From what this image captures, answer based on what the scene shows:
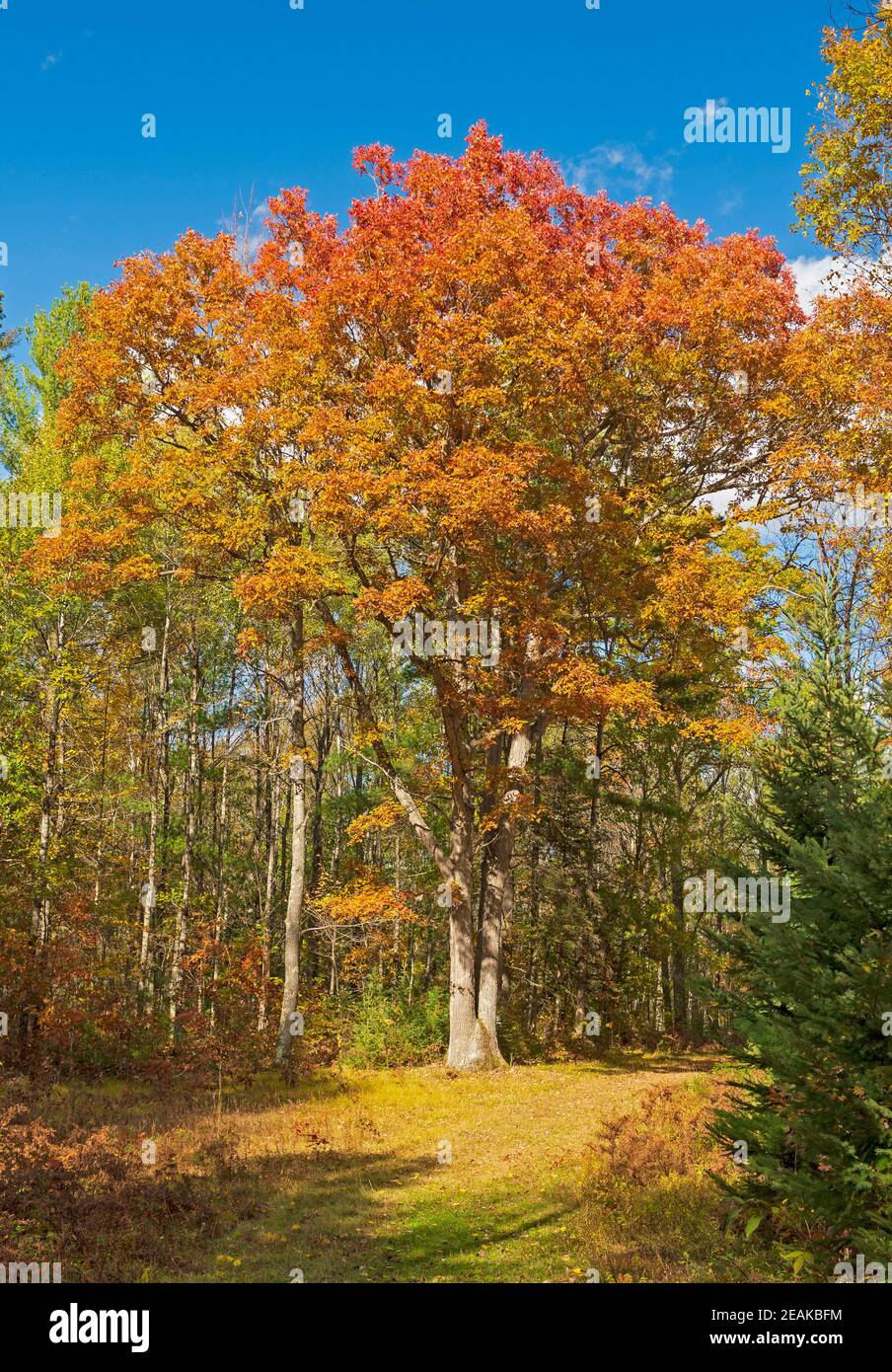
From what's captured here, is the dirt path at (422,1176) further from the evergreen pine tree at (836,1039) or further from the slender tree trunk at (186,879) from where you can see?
the slender tree trunk at (186,879)

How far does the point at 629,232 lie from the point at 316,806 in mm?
16652

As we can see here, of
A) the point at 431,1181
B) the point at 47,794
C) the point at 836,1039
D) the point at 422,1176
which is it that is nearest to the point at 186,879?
the point at 47,794

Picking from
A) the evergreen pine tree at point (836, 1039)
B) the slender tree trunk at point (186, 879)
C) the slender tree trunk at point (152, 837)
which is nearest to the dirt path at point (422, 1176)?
the evergreen pine tree at point (836, 1039)

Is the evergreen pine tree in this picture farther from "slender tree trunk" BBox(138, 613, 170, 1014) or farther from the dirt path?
"slender tree trunk" BBox(138, 613, 170, 1014)

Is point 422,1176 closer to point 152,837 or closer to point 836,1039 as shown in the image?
point 836,1039

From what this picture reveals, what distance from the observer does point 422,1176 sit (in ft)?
40.2

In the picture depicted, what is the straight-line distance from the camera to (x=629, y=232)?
21.5 m

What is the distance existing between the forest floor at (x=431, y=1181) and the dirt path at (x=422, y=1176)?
3cm

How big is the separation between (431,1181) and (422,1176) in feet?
1.19

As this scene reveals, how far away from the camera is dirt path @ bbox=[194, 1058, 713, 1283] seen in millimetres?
8508

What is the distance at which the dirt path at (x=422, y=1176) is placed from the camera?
335 inches

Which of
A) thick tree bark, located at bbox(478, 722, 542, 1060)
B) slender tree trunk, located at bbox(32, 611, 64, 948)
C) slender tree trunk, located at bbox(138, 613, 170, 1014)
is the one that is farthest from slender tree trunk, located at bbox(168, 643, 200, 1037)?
thick tree bark, located at bbox(478, 722, 542, 1060)
